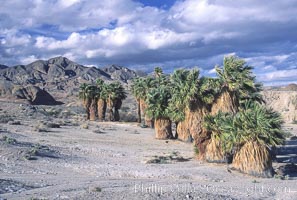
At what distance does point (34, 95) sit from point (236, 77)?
101409mm

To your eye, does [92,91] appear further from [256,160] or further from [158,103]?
[256,160]

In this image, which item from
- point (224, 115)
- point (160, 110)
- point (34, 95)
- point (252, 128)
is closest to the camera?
point (252, 128)

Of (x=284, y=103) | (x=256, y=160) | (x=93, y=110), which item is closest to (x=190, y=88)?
(x=256, y=160)

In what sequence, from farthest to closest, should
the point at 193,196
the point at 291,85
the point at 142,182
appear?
1. the point at 291,85
2. the point at 142,182
3. the point at 193,196

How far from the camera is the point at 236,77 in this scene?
3525cm

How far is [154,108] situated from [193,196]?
98.6 feet

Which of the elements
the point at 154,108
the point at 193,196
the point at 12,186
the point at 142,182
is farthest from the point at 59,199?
the point at 154,108

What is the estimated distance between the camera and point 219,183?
79.8 ft

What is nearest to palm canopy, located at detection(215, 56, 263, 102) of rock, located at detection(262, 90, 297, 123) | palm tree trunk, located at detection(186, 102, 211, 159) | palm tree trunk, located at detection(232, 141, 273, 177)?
palm tree trunk, located at detection(186, 102, 211, 159)

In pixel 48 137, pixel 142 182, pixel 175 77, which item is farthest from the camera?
pixel 48 137

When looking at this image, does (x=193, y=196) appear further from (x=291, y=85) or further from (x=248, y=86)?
(x=291, y=85)

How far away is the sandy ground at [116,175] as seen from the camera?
1844 cm

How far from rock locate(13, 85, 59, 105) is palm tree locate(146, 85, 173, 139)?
80.2 meters

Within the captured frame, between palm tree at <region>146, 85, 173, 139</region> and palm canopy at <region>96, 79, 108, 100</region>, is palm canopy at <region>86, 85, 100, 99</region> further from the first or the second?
palm tree at <region>146, 85, 173, 139</region>
